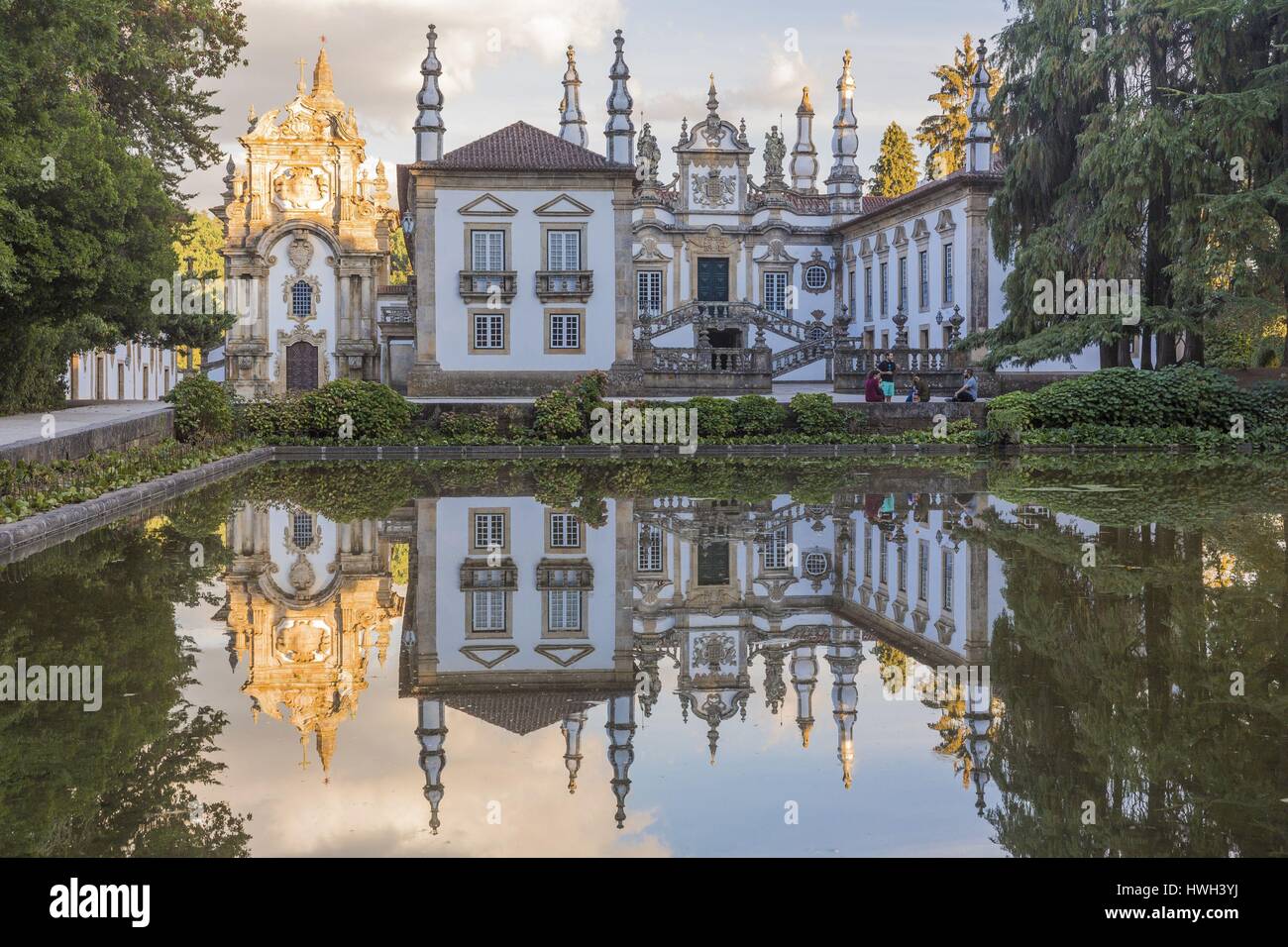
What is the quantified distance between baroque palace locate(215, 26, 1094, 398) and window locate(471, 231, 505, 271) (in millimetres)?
81

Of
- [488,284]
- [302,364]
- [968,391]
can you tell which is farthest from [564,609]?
[302,364]

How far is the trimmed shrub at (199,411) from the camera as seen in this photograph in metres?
22.4

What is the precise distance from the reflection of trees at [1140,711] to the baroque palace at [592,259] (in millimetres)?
24414

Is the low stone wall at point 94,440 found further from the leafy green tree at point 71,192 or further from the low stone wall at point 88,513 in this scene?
the leafy green tree at point 71,192

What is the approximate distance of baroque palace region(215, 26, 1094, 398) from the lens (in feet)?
125

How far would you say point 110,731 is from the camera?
17.3 feet

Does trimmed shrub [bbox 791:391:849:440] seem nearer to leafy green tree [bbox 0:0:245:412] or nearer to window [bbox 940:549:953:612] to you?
leafy green tree [bbox 0:0:245:412]

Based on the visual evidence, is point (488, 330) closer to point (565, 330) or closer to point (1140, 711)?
point (565, 330)

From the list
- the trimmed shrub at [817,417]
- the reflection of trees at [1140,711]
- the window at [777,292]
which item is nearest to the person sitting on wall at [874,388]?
the trimmed shrub at [817,417]

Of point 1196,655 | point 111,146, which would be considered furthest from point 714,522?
point 111,146

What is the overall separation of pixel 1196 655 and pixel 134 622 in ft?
18.4

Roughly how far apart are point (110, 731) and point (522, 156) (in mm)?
34658

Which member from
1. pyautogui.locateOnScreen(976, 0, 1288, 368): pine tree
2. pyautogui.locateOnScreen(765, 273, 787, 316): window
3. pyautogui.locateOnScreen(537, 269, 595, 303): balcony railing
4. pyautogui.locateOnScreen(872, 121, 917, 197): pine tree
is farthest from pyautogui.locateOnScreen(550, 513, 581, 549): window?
pyautogui.locateOnScreen(872, 121, 917, 197): pine tree
